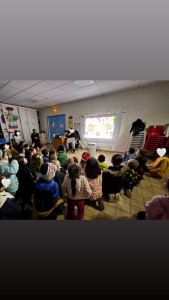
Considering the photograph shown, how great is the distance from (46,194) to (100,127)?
340 centimetres

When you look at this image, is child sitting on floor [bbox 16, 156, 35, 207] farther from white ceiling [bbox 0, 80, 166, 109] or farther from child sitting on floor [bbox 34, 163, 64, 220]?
white ceiling [bbox 0, 80, 166, 109]

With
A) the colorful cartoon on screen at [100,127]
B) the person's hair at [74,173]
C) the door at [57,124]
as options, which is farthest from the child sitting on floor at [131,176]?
the door at [57,124]

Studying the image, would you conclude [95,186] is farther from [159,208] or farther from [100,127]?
[100,127]

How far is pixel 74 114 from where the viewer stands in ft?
14.2

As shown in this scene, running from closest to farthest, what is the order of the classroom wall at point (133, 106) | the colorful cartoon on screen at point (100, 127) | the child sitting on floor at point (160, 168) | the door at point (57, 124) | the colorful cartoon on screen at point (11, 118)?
the child sitting on floor at point (160, 168) → the classroom wall at point (133, 106) → the colorful cartoon on screen at point (100, 127) → the colorful cartoon on screen at point (11, 118) → the door at point (57, 124)

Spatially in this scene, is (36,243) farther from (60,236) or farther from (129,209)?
(129,209)

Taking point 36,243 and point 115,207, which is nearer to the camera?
point 36,243

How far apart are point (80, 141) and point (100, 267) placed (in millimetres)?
4160

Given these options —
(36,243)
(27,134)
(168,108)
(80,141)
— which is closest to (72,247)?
(36,243)

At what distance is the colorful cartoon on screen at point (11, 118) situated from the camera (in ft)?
14.0

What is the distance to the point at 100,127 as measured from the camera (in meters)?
3.84

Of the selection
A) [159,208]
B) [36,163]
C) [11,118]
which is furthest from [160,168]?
[11,118]

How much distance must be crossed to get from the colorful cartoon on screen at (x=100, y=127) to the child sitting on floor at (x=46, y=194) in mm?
3182

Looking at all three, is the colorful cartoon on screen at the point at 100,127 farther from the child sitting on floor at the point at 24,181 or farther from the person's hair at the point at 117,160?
the child sitting on floor at the point at 24,181
